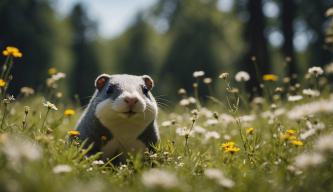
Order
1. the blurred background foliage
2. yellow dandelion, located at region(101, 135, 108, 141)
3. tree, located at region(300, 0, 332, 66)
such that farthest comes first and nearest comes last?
the blurred background foliage < tree, located at region(300, 0, 332, 66) < yellow dandelion, located at region(101, 135, 108, 141)

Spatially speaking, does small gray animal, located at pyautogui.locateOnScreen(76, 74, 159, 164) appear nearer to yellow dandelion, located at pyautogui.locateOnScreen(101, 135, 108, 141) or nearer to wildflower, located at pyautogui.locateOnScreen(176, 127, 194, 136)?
yellow dandelion, located at pyautogui.locateOnScreen(101, 135, 108, 141)

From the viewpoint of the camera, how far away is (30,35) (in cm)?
2859

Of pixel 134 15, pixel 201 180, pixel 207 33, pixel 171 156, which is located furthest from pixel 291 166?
pixel 134 15

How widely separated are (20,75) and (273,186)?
26.5 m

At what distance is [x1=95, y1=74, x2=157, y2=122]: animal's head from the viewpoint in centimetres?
408

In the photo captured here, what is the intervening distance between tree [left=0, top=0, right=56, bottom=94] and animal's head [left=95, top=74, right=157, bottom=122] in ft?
70.7

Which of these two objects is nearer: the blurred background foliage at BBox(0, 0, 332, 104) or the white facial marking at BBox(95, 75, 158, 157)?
the white facial marking at BBox(95, 75, 158, 157)

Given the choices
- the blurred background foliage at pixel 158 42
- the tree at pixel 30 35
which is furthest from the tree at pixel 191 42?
the tree at pixel 30 35

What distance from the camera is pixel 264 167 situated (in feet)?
11.2

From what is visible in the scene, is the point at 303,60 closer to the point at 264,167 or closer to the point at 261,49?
the point at 261,49

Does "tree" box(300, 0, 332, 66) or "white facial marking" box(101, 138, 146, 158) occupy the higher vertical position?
"white facial marking" box(101, 138, 146, 158)

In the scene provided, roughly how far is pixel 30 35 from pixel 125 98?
2616cm

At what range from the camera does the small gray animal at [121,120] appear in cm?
412

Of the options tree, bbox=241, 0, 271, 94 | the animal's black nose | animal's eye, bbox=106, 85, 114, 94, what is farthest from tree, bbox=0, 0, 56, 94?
the animal's black nose
